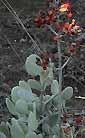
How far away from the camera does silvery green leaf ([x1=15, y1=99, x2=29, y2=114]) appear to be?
74.0 inches

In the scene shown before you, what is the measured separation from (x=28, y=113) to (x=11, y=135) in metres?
0.12

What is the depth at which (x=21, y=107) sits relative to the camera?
1888mm

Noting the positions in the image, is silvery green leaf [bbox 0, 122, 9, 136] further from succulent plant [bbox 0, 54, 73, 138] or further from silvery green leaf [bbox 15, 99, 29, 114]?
silvery green leaf [bbox 15, 99, 29, 114]

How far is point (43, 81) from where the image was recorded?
1.97 m

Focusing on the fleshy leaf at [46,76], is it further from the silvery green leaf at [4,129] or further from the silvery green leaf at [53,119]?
the silvery green leaf at [4,129]

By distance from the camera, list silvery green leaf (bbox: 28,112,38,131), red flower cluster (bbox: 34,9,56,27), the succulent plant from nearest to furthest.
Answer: red flower cluster (bbox: 34,9,56,27), silvery green leaf (bbox: 28,112,38,131), the succulent plant

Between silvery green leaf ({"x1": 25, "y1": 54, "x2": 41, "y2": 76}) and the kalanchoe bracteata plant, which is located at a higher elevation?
silvery green leaf ({"x1": 25, "y1": 54, "x2": 41, "y2": 76})

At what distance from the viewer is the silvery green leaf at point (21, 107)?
6.17 feet

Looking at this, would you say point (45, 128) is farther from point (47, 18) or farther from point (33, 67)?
point (47, 18)

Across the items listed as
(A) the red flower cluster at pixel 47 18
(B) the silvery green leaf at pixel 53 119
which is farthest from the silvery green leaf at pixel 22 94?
(A) the red flower cluster at pixel 47 18

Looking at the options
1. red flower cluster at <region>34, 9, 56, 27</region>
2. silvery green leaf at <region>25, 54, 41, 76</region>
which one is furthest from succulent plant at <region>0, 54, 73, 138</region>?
red flower cluster at <region>34, 9, 56, 27</region>

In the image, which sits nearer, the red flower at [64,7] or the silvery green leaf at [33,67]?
the red flower at [64,7]

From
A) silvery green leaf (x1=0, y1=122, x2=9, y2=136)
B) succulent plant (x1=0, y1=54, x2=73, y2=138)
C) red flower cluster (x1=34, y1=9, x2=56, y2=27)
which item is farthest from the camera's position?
silvery green leaf (x1=0, y1=122, x2=9, y2=136)

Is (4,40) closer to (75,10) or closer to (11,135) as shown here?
(75,10)
